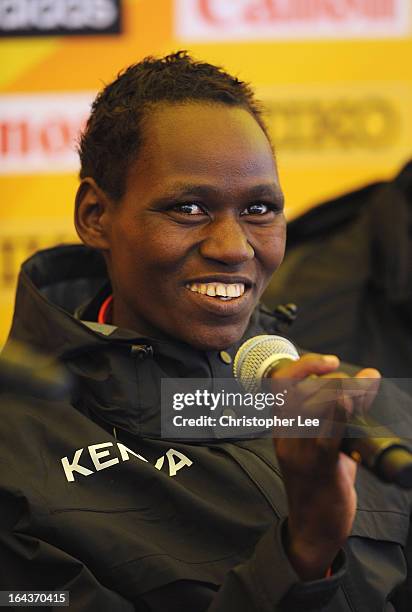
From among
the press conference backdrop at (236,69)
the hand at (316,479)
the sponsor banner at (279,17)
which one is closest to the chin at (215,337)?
the hand at (316,479)

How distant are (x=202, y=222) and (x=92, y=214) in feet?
0.66

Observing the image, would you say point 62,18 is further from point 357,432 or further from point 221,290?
point 357,432

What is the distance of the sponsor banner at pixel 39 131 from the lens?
246cm

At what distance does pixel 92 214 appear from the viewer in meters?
1.39

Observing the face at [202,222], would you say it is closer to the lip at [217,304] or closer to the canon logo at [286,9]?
the lip at [217,304]

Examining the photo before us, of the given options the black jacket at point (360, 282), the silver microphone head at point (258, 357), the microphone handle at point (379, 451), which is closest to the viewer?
the microphone handle at point (379, 451)

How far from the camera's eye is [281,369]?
0.95 metres

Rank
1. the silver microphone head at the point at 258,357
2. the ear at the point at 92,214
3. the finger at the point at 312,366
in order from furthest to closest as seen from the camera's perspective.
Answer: the ear at the point at 92,214, the silver microphone head at the point at 258,357, the finger at the point at 312,366

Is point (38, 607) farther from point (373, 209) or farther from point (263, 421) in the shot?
point (373, 209)

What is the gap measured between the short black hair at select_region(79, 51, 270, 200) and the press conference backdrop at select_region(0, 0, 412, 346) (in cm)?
107

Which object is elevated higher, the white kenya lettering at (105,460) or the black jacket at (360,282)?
the white kenya lettering at (105,460)

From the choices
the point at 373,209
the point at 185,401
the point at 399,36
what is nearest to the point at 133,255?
the point at 185,401

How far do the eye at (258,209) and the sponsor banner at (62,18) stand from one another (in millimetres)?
1330

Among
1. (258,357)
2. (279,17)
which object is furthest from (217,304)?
(279,17)
